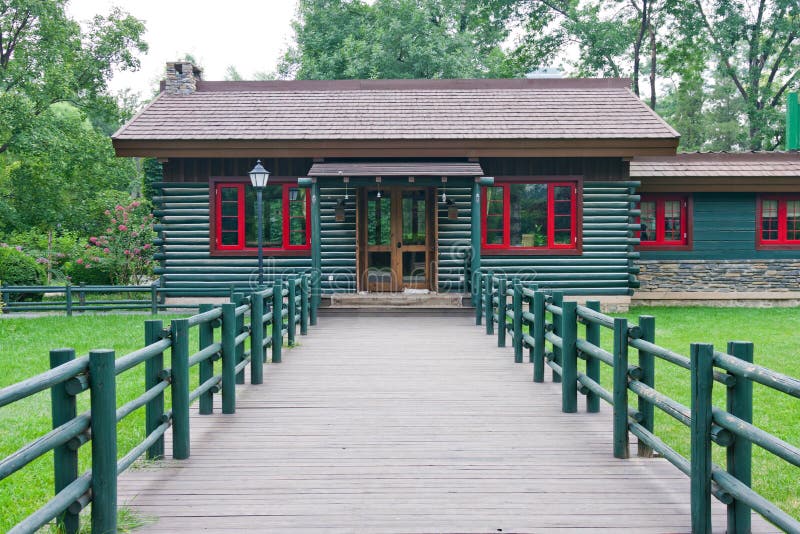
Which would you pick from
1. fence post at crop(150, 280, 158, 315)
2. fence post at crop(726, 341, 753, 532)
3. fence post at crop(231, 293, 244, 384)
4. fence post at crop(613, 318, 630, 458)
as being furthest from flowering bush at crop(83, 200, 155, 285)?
fence post at crop(726, 341, 753, 532)

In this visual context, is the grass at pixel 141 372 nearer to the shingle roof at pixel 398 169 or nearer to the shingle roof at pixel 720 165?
the shingle roof at pixel 720 165

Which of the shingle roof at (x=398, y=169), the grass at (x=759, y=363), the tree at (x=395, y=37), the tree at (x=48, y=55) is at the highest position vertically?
the tree at (x=395, y=37)

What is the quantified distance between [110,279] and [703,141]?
32452mm

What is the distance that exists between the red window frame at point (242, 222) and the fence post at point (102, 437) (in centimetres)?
1239

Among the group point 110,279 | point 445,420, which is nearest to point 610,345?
point 445,420

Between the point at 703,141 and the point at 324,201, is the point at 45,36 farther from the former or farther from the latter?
the point at 703,141

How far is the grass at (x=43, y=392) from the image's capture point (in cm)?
478

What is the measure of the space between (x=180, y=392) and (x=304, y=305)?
6.81 metres

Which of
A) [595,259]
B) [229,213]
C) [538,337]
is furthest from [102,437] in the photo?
[595,259]

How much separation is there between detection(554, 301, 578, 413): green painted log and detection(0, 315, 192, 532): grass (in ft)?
11.3

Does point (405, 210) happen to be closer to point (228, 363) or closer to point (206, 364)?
point (228, 363)

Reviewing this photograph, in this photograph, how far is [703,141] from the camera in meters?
41.4

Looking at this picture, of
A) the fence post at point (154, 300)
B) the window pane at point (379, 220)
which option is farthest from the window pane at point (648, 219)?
the fence post at point (154, 300)

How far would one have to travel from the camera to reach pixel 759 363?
32.1 ft
